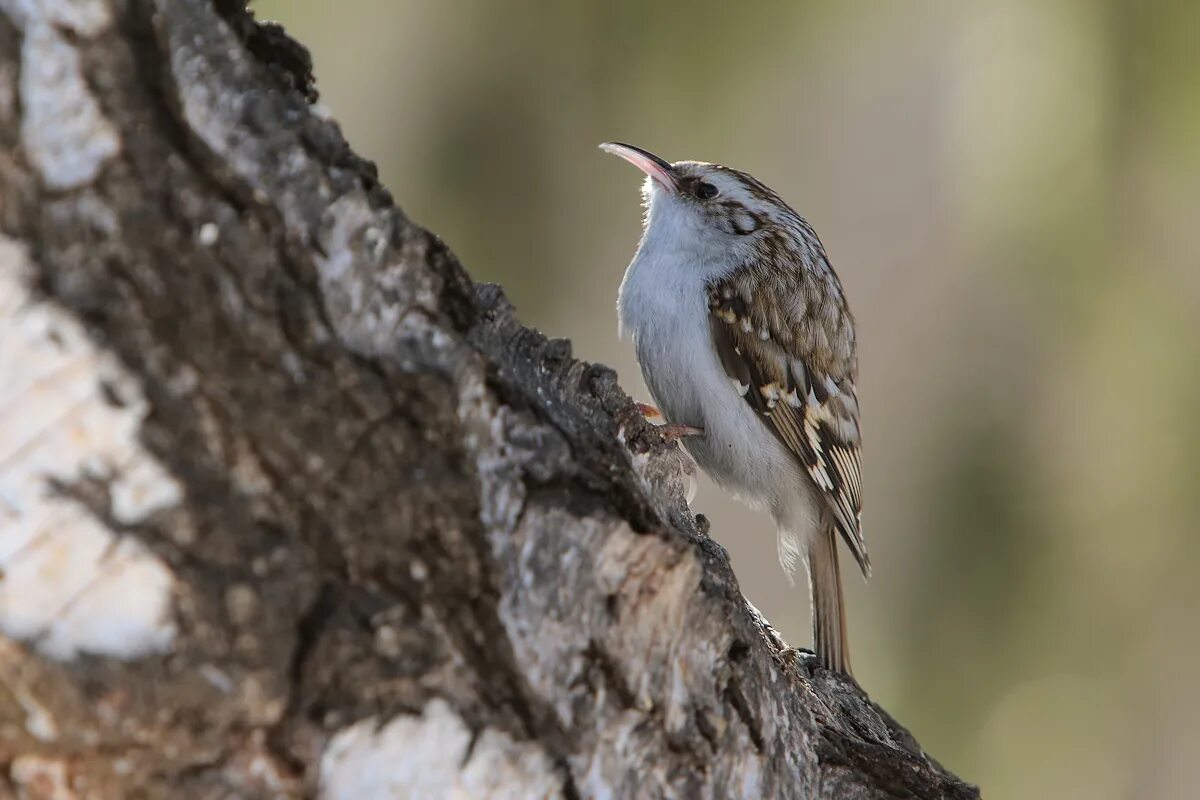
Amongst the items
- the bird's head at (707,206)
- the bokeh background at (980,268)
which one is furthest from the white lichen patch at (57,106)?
the bokeh background at (980,268)

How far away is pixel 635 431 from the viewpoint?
1282 millimetres

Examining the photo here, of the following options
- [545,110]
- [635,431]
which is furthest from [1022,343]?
[635,431]

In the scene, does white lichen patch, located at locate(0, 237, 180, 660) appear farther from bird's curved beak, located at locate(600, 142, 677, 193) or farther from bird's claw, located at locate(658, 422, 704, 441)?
bird's curved beak, located at locate(600, 142, 677, 193)

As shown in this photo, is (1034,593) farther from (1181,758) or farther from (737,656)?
(737,656)

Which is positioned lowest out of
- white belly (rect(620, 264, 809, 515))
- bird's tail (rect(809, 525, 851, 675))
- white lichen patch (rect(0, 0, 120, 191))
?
white lichen patch (rect(0, 0, 120, 191))

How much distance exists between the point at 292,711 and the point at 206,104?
0.41 meters

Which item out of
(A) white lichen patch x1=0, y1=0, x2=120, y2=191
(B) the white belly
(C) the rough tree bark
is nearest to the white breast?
(B) the white belly

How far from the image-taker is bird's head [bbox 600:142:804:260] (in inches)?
91.6

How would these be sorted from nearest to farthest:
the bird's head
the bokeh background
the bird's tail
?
the bird's tail → the bird's head → the bokeh background

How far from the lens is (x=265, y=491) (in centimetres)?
86

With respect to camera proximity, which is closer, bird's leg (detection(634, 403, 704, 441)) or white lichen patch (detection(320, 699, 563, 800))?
white lichen patch (detection(320, 699, 563, 800))

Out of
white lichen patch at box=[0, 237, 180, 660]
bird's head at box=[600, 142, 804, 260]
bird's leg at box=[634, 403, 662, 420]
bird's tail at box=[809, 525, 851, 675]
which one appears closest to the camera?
white lichen patch at box=[0, 237, 180, 660]

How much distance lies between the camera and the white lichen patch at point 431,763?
2.84 ft

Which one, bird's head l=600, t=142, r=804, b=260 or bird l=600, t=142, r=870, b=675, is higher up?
bird's head l=600, t=142, r=804, b=260
